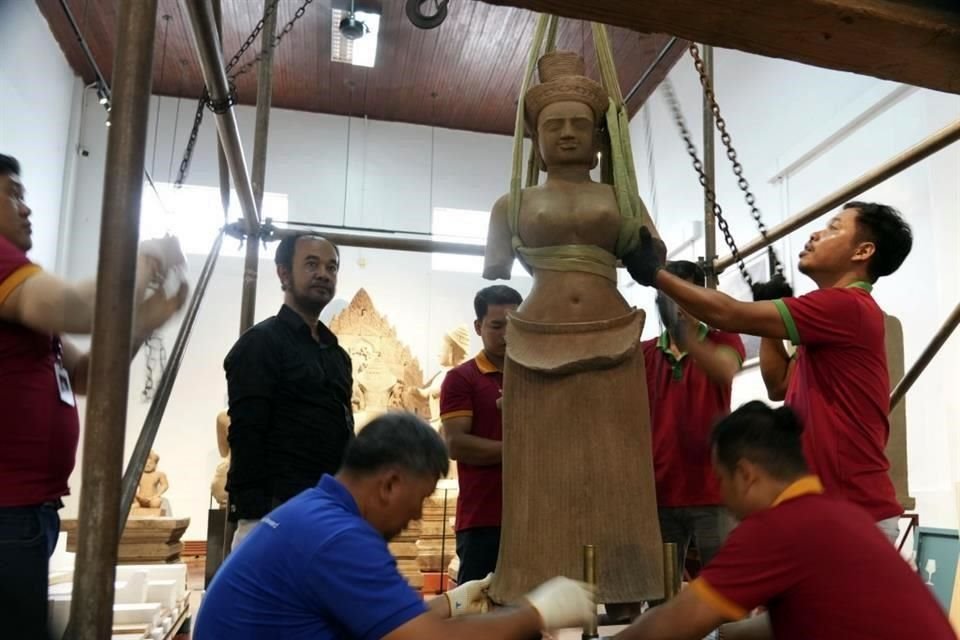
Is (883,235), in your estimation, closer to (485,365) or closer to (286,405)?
(485,365)

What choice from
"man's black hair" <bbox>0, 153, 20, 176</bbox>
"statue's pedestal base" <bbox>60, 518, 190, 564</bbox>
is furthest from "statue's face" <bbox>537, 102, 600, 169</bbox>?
"statue's pedestal base" <bbox>60, 518, 190, 564</bbox>

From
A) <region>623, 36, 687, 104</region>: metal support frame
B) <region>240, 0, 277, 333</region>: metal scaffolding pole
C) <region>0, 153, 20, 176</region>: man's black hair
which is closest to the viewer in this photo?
<region>0, 153, 20, 176</region>: man's black hair

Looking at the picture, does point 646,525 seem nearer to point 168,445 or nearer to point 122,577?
point 122,577

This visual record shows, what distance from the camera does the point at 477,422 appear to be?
3.04 m

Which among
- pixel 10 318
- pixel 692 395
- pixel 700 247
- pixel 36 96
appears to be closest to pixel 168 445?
pixel 36 96

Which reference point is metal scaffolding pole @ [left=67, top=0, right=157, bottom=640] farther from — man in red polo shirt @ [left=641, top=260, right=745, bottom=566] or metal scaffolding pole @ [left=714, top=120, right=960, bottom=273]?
metal scaffolding pole @ [left=714, top=120, right=960, bottom=273]

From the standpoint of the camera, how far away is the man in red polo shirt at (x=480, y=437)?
9.50ft

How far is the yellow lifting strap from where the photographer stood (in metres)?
2.36

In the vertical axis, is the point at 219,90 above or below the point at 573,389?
above

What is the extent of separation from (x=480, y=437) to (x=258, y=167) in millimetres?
1668

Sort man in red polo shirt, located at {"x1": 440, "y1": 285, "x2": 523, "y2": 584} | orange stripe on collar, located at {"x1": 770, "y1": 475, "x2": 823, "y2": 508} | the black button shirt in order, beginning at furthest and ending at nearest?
1. man in red polo shirt, located at {"x1": 440, "y1": 285, "x2": 523, "y2": 584}
2. the black button shirt
3. orange stripe on collar, located at {"x1": 770, "y1": 475, "x2": 823, "y2": 508}

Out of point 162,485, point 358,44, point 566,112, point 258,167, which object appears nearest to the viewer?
point 566,112

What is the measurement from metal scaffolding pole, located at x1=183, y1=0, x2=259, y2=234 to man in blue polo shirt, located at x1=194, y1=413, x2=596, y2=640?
4.26 feet

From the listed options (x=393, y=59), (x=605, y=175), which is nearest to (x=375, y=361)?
(x=393, y=59)
